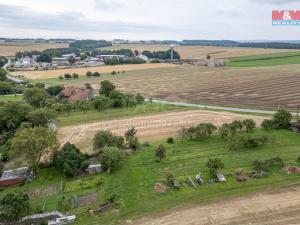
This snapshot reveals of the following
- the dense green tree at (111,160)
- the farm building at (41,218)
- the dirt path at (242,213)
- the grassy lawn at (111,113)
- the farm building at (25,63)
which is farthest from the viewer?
the farm building at (25,63)

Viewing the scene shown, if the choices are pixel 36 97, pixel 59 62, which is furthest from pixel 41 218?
pixel 59 62

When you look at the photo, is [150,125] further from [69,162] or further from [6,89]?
[6,89]

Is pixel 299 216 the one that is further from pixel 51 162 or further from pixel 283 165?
pixel 51 162

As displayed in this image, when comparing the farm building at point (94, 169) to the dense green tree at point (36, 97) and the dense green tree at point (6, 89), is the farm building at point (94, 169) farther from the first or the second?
the dense green tree at point (6, 89)

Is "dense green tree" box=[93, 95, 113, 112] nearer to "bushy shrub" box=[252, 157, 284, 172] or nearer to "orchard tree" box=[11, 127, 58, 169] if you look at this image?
"orchard tree" box=[11, 127, 58, 169]

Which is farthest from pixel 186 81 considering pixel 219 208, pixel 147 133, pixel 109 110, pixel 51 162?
pixel 219 208

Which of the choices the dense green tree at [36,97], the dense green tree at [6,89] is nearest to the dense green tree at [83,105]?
the dense green tree at [36,97]
